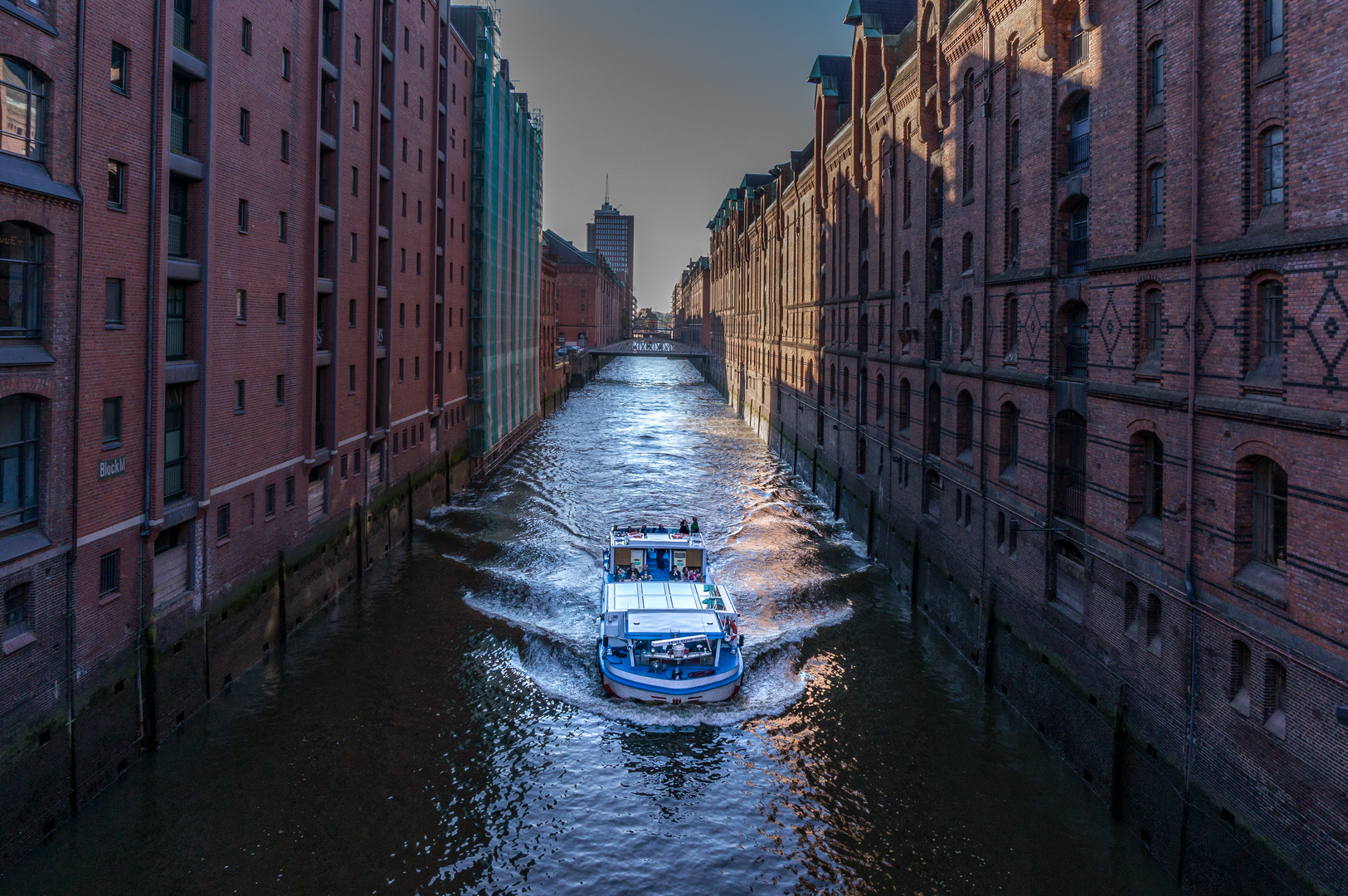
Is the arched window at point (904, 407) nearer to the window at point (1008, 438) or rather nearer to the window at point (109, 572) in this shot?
the window at point (1008, 438)

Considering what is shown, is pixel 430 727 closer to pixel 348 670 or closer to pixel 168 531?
pixel 348 670

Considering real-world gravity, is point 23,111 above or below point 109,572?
above

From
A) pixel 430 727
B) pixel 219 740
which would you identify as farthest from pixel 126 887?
pixel 430 727

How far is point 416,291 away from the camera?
123 feet

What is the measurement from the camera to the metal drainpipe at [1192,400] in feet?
43.5

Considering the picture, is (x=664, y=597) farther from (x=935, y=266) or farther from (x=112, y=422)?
(x=935, y=266)

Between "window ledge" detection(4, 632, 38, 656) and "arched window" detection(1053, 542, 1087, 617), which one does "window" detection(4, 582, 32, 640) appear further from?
"arched window" detection(1053, 542, 1087, 617)

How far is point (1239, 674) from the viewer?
1271 centimetres

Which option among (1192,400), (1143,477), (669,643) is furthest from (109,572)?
(1143,477)

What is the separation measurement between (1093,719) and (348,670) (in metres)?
15.9

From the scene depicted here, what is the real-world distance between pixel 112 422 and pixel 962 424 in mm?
20301

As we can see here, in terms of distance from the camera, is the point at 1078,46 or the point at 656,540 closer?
the point at 1078,46

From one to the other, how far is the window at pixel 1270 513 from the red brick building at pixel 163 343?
58.4 ft

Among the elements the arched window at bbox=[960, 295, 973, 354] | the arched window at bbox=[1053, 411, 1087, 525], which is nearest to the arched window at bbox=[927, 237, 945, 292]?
the arched window at bbox=[960, 295, 973, 354]
